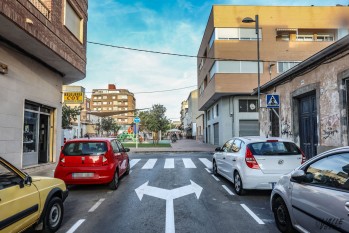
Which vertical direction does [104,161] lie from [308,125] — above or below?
below

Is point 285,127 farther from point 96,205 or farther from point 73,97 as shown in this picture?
point 73,97

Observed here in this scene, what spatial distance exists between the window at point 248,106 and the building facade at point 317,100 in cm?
1318

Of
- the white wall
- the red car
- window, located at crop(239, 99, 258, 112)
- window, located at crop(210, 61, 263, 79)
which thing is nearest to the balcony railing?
the white wall

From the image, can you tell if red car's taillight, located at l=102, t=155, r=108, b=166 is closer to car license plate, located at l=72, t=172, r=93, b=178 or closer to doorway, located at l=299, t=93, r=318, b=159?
car license plate, located at l=72, t=172, r=93, b=178

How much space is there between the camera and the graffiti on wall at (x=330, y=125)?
9633 mm

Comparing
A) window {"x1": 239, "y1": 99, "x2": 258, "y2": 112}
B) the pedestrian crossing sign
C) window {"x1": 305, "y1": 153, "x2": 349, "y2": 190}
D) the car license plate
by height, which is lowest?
the car license plate

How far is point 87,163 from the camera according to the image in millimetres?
7773

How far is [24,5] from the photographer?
9477 millimetres

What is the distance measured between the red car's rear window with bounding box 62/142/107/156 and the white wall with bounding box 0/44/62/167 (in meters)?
3.64

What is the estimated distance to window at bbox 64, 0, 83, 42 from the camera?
44.3 ft

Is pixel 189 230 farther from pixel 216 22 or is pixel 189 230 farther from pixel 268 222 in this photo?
pixel 216 22

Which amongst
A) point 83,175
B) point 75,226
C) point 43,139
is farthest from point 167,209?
point 43,139

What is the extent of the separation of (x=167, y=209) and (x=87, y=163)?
116 inches

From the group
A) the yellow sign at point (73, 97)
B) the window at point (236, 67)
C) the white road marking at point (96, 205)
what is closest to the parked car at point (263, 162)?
the white road marking at point (96, 205)
